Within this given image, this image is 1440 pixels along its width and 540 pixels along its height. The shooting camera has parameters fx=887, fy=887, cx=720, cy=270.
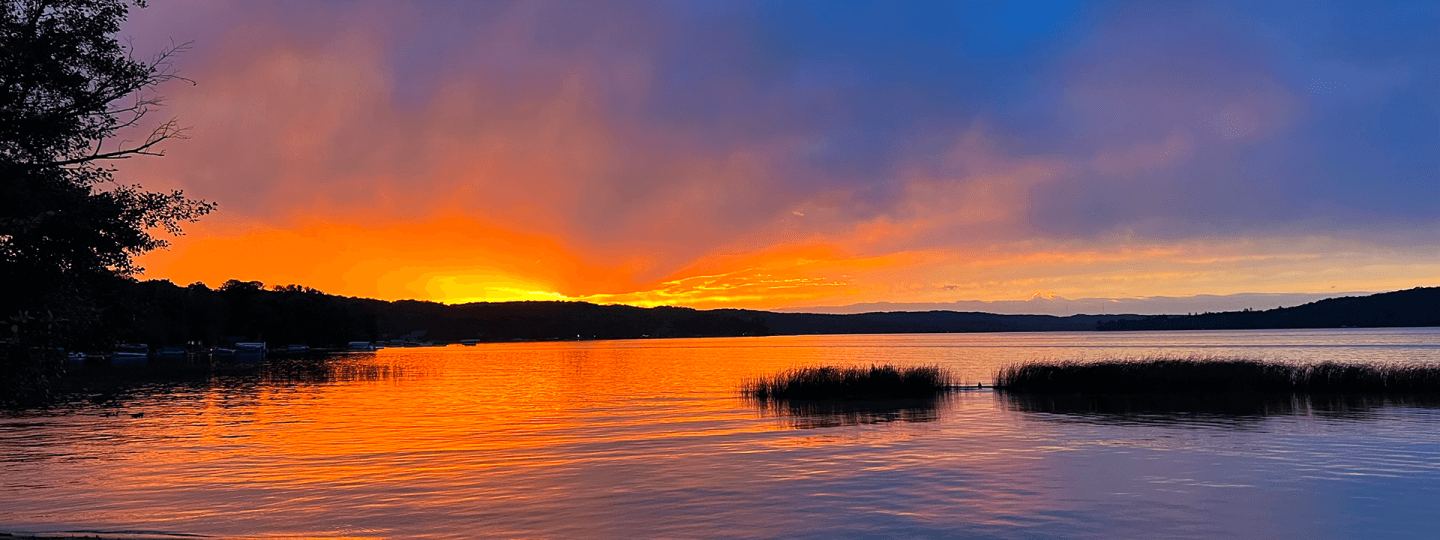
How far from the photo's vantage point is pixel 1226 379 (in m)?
50.8

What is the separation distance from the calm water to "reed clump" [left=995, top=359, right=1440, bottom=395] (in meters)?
6.22

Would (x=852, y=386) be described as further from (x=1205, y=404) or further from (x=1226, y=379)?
(x=1226, y=379)

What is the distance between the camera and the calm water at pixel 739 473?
18.7 metres

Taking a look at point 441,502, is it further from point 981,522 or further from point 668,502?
point 981,522

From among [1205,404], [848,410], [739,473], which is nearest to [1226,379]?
[1205,404]

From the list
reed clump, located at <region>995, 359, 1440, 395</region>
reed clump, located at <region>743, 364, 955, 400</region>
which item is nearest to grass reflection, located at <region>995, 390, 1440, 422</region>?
reed clump, located at <region>995, 359, 1440, 395</region>

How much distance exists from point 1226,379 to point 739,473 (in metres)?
38.2

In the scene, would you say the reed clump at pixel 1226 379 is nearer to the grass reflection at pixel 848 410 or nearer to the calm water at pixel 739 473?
the calm water at pixel 739 473

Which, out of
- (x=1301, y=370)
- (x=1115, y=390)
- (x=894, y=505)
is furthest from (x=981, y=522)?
(x=1301, y=370)

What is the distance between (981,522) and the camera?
18.5 m

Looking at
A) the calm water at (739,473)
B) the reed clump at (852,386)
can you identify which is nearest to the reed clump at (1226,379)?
the calm water at (739,473)

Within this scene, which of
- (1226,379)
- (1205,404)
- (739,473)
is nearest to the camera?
(739,473)

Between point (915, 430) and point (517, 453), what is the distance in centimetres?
1587

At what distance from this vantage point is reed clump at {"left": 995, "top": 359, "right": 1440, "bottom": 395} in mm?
50156
